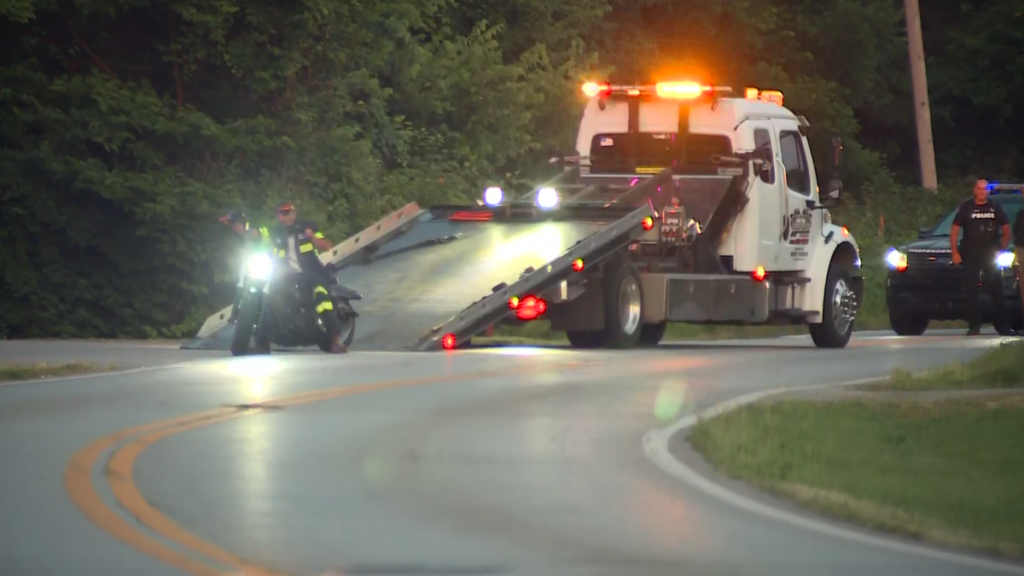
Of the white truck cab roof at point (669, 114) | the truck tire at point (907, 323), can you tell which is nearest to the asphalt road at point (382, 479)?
the white truck cab roof at point (669, 114)

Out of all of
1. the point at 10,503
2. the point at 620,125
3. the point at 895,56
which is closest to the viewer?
the point at 10,503

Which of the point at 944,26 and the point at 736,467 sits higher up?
the point at 944,26

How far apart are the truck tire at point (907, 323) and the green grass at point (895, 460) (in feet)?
36.3

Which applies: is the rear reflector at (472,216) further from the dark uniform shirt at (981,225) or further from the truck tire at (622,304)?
the dark uniform shirt at (981,225)

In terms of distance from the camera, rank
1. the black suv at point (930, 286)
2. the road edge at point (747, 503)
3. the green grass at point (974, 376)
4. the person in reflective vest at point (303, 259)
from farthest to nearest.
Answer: the black suv at point (930, 286)
the person in reflective vest at point (303, 259)
the green grass at point (974, 376)
the road edge at point (747, 503)

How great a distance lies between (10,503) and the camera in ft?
32.8

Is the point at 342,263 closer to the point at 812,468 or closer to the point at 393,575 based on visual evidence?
the point at 812,468

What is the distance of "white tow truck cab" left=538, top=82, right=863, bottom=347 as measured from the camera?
846 inches

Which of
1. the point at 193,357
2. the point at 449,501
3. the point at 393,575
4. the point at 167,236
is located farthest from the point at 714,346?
the point at 393,575

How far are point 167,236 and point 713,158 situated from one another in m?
10.3

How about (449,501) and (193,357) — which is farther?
(193,357)

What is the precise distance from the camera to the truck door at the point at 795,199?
73.7 ft

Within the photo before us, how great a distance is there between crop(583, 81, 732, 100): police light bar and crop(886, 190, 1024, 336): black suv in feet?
15.1

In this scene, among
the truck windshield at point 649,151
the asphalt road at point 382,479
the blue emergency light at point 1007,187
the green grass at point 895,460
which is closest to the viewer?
the asphalt road at point 382,479
